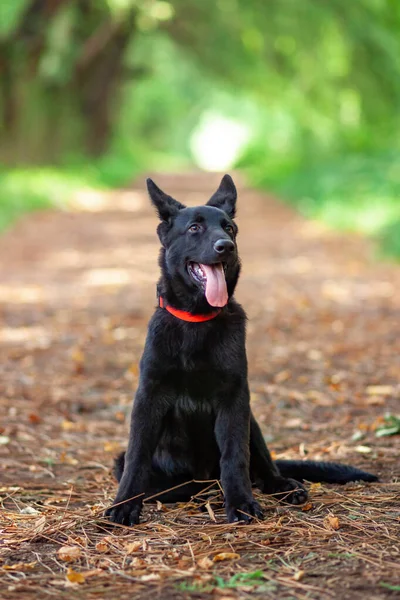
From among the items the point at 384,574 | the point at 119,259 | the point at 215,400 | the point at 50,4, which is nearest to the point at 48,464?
the point at 215,400

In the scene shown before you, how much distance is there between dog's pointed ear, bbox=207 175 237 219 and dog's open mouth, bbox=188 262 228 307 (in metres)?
0.47

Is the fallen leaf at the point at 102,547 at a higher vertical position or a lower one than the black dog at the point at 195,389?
lower

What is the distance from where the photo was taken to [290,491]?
4.27 metres

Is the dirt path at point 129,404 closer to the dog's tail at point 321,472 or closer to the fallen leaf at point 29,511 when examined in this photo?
the fallen leaf at point 29,511

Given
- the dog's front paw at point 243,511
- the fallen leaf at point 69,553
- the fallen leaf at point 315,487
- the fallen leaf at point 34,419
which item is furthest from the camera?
the fallen leaf at point 34,419

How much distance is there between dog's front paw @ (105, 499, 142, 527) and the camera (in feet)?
13.0

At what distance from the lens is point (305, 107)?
91.4 feet

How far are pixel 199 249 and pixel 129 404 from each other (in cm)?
272

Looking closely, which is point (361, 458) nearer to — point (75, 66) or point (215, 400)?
point (215, 400)

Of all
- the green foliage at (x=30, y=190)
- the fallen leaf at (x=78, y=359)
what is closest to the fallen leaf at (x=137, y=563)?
the fallen leaf at (x=78, y=359)

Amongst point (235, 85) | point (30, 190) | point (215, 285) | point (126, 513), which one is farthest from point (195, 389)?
point (235, 85)

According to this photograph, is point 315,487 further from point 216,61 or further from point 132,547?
point 216,61

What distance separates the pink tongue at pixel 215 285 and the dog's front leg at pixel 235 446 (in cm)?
41

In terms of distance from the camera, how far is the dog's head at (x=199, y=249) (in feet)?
13.5
